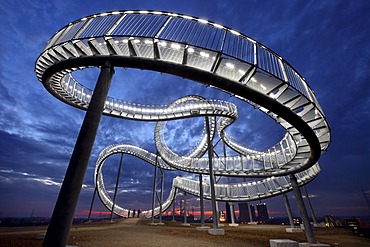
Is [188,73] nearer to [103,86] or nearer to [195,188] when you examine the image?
[103,86]

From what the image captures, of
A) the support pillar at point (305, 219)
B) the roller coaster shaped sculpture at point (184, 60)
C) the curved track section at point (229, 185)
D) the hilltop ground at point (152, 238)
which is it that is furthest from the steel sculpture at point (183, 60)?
the curved track section at point (229, 185)

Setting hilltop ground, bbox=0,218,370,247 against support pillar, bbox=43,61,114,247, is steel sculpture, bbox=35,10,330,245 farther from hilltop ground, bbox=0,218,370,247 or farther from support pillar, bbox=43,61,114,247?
hilltop ground, bbox=0,218,370,247

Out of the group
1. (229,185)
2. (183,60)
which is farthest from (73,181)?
(229,185)

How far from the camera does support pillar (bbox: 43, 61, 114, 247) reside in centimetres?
501

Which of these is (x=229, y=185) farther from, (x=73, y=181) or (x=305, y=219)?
(x=73, y=181)

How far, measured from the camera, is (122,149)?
32938 millimetres

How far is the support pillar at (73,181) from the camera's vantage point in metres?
5.01

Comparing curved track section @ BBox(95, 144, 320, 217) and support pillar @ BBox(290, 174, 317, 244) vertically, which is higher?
curved track section @ BBox(95, 144, 320, 217)

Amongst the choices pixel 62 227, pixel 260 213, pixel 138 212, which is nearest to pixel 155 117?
pixel 62 227

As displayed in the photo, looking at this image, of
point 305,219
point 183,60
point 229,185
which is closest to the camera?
point 183,60

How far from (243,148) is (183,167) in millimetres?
13228

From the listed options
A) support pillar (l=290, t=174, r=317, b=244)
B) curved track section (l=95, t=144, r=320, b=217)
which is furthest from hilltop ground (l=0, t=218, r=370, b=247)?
curved track section (l=95, t=144, r=320, b=217)

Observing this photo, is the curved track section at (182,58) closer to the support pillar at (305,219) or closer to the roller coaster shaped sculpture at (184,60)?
the roller coaster shaped sculpture at (184,60)

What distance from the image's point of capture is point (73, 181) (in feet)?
18.2
